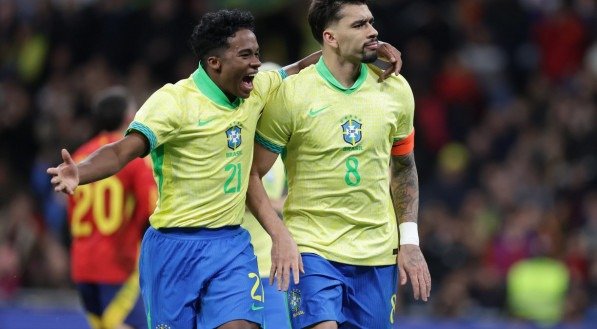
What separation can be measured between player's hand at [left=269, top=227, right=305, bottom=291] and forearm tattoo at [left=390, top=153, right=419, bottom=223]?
2.78 ft

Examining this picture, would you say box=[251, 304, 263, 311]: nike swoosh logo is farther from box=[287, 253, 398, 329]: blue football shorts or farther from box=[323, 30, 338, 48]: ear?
box=[323, 30, 338, 48]: ear

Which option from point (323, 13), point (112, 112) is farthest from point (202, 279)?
point (112, 112)

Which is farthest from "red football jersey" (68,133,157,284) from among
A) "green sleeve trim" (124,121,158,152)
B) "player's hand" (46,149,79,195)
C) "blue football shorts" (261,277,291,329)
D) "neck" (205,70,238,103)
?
"player's hand" (46,149,79,195)

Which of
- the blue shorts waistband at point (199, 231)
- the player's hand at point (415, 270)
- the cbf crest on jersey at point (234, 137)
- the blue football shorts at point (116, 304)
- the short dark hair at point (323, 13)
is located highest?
the short dark hair at point (323, 13)

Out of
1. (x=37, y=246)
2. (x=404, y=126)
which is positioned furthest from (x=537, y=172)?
(x=404, y=126)

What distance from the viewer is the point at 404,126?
7.53 meters

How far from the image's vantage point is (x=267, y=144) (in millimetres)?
7355

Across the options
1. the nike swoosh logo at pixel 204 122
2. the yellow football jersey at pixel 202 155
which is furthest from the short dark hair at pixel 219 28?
the nike swoosh logo at pixel 204 122

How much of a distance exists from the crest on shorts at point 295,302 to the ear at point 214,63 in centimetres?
126

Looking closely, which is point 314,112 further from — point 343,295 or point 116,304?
point 116,304

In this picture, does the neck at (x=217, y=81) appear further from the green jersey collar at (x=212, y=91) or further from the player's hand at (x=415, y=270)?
the player's hand at (x=415, y=270)

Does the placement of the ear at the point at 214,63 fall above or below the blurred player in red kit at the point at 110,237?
above

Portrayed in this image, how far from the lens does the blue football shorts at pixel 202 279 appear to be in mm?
7105

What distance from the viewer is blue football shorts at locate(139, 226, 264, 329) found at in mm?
7105
